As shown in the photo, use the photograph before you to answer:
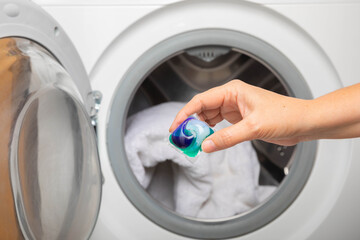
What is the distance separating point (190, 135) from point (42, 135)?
223mm

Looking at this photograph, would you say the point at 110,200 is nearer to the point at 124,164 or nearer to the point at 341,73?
the point at 124,164

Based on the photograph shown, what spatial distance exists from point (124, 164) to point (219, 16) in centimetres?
33

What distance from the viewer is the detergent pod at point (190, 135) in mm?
562

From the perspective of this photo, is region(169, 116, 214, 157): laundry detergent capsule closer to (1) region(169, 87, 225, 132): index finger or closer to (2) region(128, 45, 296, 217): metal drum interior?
(1) region(169, 87, 225, 132): index finger

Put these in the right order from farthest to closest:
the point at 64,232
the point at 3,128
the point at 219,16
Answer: the point at 219,16, the point at 64,232, the point at 3,128

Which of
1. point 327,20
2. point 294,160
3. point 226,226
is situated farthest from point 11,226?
point 327,20

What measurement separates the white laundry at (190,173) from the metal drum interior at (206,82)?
54mm

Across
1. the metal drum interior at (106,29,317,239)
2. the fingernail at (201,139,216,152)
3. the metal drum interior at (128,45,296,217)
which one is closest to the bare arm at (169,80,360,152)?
the fingernail at (201,139,216,152)

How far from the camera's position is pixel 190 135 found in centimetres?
56

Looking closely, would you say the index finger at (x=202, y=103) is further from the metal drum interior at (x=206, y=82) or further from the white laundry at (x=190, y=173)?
the metal drum interior at (x=206, y=82)

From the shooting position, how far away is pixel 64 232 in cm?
66

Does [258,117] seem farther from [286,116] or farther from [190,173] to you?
[190,173]

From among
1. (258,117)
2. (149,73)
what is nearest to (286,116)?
(258,117)

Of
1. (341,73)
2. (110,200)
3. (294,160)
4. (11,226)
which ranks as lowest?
(11,226)
